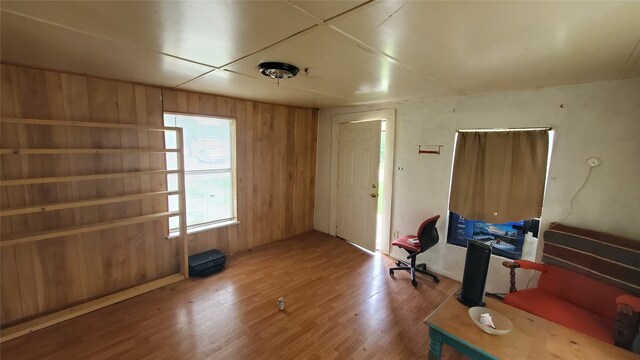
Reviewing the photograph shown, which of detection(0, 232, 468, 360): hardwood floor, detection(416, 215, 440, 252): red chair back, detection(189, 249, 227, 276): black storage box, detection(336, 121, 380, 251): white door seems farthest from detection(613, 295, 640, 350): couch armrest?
detection(189, 249, 227, 276): black storage box

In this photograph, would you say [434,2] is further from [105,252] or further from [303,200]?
[303,200]

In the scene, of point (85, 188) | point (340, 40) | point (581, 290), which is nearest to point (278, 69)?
point (340, 40)

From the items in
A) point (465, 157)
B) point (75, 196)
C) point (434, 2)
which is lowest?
point (75, 196)

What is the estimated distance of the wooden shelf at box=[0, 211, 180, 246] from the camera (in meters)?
2.12

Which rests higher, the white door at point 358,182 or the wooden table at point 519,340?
the white door at point 358,182

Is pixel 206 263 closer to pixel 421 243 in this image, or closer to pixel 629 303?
pixel 421 243

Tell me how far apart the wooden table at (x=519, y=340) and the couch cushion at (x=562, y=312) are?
0.21m

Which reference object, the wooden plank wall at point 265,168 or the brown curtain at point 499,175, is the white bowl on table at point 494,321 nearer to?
the brown curtain at point 499,175

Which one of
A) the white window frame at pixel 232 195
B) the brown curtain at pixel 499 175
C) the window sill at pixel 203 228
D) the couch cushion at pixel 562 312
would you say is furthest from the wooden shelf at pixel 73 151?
the couch cushion at pixel 562 312

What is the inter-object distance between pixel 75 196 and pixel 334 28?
2824mm

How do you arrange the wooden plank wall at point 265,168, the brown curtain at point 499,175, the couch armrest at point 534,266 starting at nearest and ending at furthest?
the couch armrest at point 534,266 → the brown curtain at point 499,175 → the wooden plank wall at point 265,168

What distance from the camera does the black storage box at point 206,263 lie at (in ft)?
10.3

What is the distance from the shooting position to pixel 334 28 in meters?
1.33

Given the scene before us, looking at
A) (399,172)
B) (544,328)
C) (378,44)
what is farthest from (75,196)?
(544,328)
